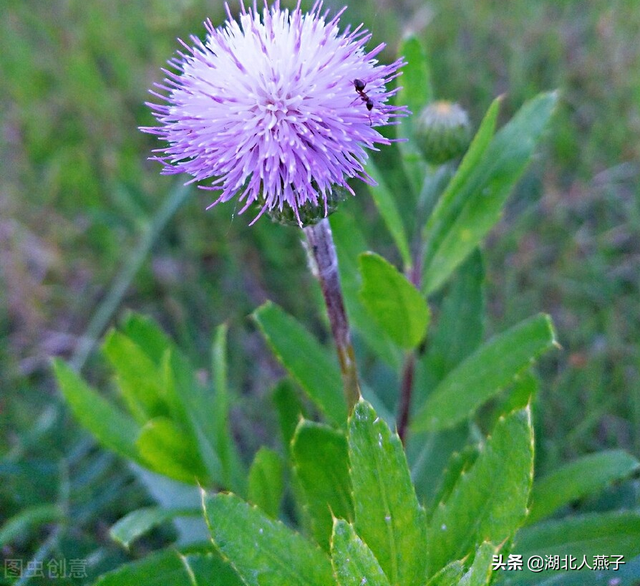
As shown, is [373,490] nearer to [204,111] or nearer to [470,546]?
[470,546]

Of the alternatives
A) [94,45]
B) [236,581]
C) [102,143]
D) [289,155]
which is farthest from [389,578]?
[94,45]

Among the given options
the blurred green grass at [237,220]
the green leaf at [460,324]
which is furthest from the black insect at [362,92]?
the blurred green grass at [237,220]

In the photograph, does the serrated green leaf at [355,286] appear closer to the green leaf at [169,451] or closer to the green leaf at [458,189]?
the green leaf at [458,189]

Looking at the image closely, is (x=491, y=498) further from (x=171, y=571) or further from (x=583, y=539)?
(x=171, y=571)

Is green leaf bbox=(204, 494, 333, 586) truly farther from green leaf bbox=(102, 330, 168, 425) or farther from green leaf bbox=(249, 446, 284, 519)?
green leaf bbox=(102, 330, 168, 425)

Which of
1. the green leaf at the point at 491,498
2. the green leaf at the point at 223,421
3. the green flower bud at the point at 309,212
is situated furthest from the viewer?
the green leaf at the point at 223,421

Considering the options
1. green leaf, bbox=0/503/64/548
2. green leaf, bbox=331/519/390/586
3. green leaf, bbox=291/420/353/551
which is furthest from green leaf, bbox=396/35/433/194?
green leaf, bbox=0/503/64/548
